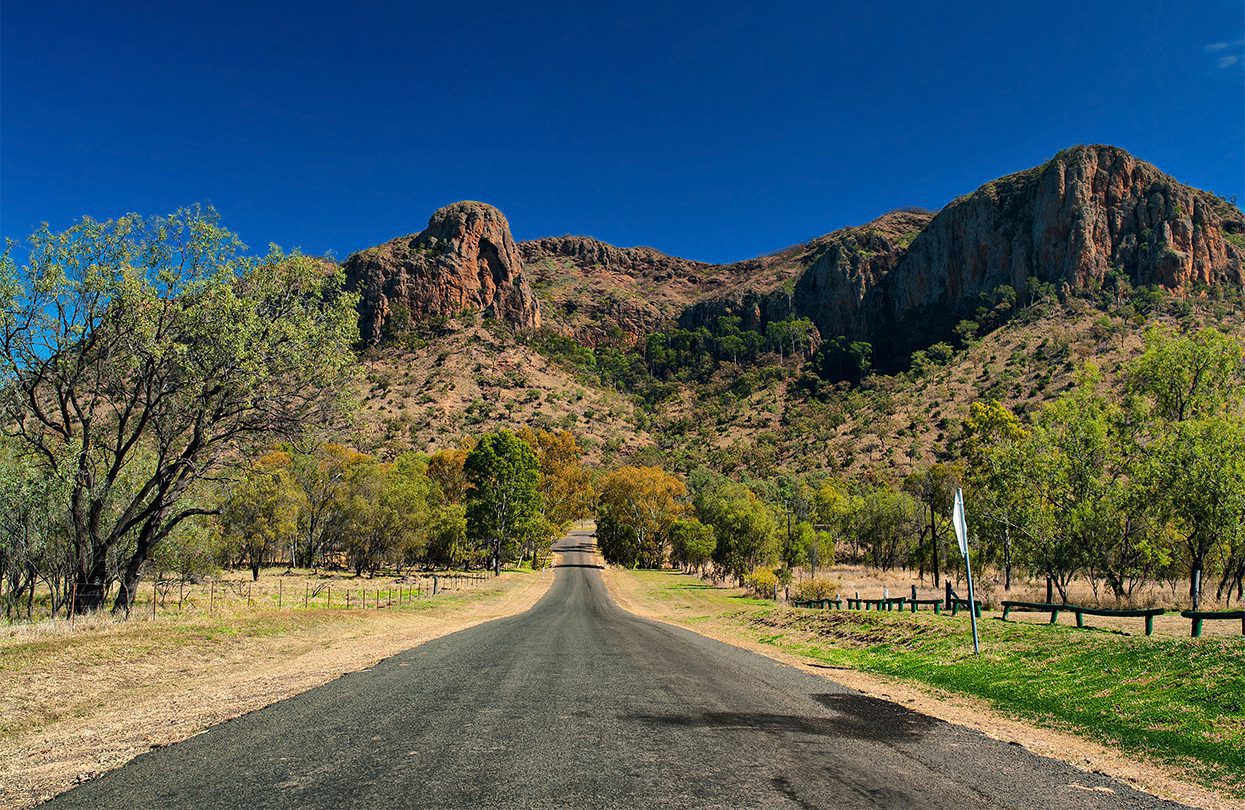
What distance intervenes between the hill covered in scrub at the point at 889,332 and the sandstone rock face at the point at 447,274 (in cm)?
59

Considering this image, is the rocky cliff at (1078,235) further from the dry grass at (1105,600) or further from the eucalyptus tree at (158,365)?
the eucalyptus tree at (158,365)

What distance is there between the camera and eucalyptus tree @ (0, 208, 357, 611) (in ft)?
55.5

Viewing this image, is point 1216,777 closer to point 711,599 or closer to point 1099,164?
point 711,599

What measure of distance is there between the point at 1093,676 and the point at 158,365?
2366 centimetres

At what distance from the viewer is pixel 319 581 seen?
45.3 meters

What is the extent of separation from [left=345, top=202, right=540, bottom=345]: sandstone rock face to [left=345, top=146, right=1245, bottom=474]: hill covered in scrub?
1.94ft

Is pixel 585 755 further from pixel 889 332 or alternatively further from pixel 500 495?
pixel 889 332

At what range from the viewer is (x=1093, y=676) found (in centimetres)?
1072

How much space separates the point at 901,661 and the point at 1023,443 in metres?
17.6

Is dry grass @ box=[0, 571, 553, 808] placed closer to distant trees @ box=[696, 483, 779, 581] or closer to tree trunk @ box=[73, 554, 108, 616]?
tree trunk @ box=[73, 554, 108, 616]

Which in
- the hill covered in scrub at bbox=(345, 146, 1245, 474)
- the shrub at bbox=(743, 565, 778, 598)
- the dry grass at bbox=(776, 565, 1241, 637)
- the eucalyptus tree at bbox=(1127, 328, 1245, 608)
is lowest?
the shrub at bbox=(743, 565, 778, 598)

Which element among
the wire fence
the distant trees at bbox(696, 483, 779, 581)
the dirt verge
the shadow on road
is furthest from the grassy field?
the distant trees at bbox(696, 483, 779, 581)

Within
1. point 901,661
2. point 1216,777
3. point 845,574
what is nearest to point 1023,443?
point 901,661

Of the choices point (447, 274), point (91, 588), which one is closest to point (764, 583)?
point (91, 588)
